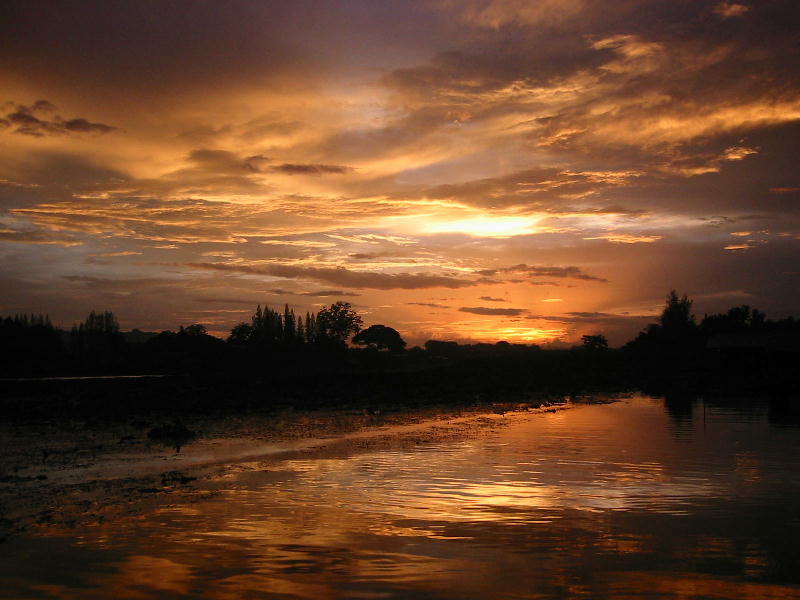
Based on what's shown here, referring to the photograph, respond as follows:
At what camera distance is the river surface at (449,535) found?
8062 millimetres

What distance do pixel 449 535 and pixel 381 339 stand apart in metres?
128

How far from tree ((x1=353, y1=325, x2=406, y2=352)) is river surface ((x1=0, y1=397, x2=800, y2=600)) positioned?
4752 inches

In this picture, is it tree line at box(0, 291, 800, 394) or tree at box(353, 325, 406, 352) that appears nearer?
tree line at box(0, 291, 800, 394)

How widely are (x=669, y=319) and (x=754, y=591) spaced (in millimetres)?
→ 106890

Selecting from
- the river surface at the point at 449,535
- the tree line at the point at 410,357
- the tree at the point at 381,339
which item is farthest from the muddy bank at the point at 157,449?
the tree at the point at 381,339

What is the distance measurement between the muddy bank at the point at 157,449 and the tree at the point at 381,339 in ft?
345

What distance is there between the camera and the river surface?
8.06 m

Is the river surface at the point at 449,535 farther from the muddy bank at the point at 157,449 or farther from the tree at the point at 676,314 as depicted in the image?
the tree at the point at 676,314

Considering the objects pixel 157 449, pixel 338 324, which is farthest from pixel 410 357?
pixel 157 449

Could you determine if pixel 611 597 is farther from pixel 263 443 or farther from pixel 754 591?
pixel 263 443

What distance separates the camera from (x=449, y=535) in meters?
10.0

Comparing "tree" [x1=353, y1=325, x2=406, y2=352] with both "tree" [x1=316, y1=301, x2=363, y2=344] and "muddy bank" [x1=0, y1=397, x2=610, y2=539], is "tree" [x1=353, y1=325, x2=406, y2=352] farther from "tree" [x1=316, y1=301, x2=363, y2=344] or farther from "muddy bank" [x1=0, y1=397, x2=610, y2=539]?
"muddy bank" [x1=0, y1=397, x2=610, y2=539]

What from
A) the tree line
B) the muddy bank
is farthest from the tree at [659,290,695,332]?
the muddy bank

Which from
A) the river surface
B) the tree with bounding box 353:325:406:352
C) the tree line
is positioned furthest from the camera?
the tree with bounding box 353:325:406:352
